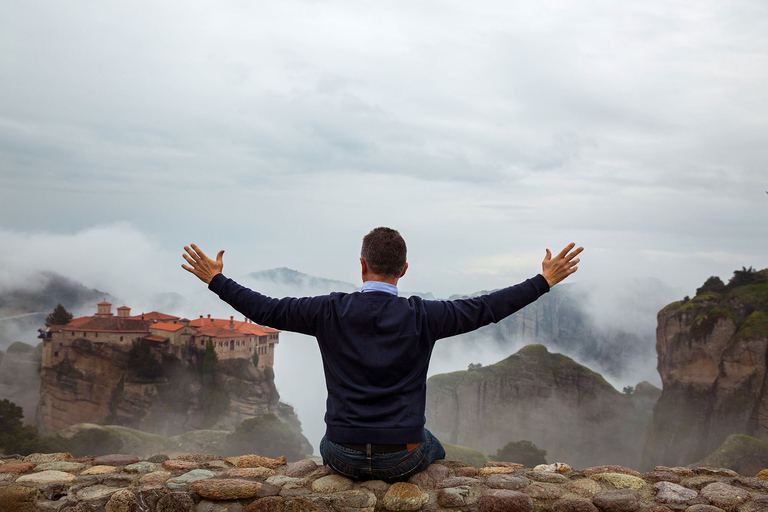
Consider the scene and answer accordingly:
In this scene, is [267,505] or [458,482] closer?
[267,505]

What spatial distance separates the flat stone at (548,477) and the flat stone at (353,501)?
5.99ft

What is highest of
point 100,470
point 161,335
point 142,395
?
point 100,470

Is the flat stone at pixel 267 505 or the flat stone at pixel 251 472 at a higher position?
the flat stone at pixel 267 505

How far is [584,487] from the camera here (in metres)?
5.02

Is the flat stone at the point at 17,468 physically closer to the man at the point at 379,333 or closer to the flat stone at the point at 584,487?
the man at the point at 379,333

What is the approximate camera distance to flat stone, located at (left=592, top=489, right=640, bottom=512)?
4.49 meters

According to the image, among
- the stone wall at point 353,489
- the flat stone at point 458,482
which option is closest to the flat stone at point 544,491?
the stone wall at point 353,489

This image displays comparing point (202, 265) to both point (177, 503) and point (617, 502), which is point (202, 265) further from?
point (617, 502)

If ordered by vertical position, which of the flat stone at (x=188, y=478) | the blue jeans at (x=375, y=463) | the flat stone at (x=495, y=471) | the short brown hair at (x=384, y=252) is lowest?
the flat stone at (x=188, y=478)


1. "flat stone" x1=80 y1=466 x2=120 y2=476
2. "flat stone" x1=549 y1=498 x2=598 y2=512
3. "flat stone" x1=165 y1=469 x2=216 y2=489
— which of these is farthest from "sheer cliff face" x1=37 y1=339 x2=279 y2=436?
"flat stone" x1=549 y1=498 x2=598 y2=512

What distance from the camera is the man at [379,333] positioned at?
13.7 ft

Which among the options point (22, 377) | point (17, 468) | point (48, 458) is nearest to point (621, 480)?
point (17, 468)

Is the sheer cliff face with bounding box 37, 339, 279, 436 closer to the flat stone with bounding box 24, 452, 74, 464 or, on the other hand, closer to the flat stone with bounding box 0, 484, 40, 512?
the flat stone with bounding box 24, 452, 74, 464

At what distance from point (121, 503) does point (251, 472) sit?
1.17m
